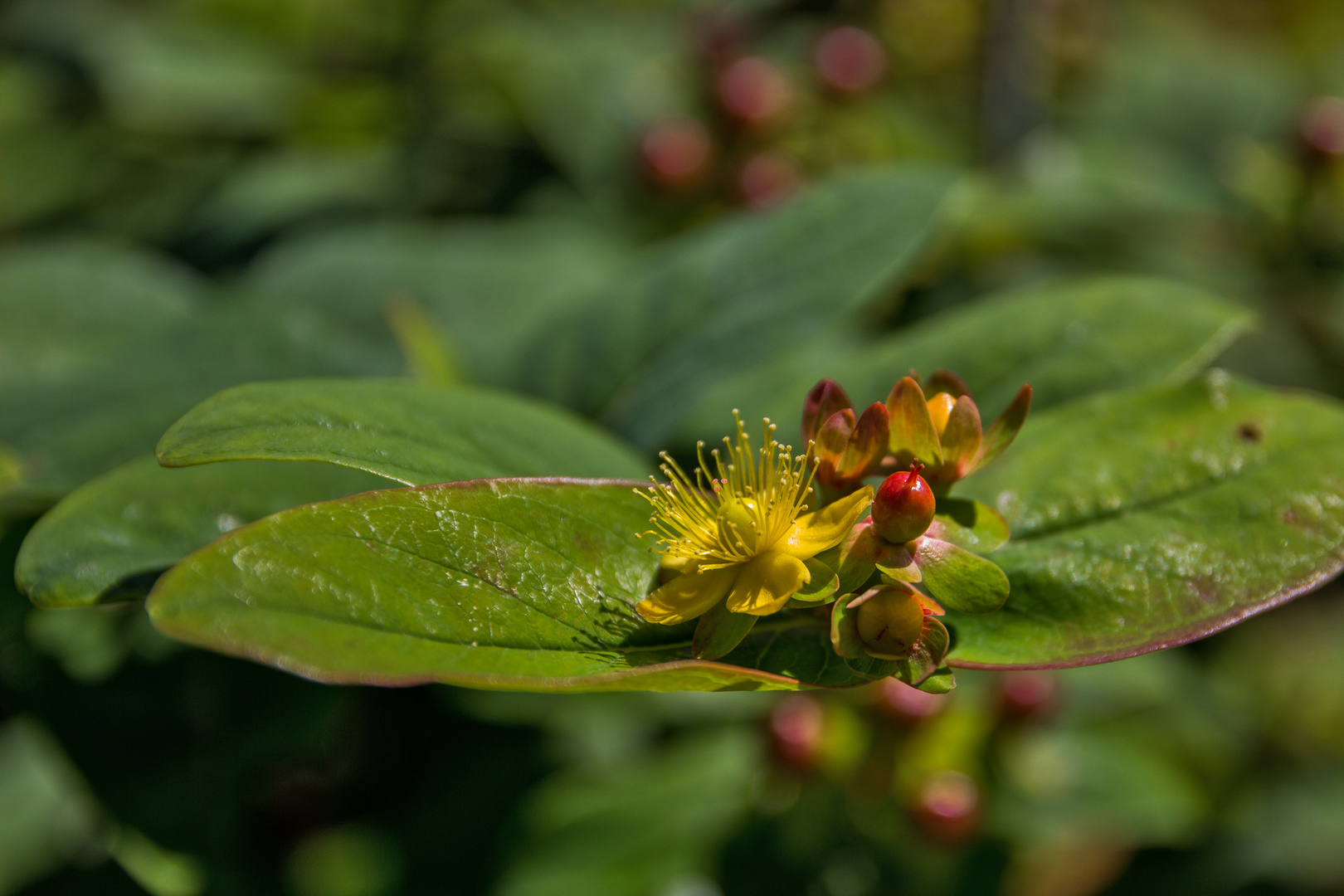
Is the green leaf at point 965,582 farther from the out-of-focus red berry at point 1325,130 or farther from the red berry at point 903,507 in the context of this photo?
the out-of-focus red berry at point 1325,130

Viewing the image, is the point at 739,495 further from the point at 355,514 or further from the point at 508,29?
the point at 508,29

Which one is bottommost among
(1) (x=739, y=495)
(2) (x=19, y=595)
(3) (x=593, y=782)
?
(3) (x=593, y=782)

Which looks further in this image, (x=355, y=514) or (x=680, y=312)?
(x=680, y=312)

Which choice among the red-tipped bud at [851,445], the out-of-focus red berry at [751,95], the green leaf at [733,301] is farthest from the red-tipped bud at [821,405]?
the out-of-focus red berry at [751,95]

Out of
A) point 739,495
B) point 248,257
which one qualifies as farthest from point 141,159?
point 739,495

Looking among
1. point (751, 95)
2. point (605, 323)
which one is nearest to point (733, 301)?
point (605, 323)

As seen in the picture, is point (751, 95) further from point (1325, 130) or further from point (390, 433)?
point (390, 433)

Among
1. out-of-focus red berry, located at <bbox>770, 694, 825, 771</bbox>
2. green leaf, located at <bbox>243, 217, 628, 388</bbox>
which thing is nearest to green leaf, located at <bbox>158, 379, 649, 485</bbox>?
out-of-focus red berry, located at <bbox>770, 694, 825, 771</bbox>
